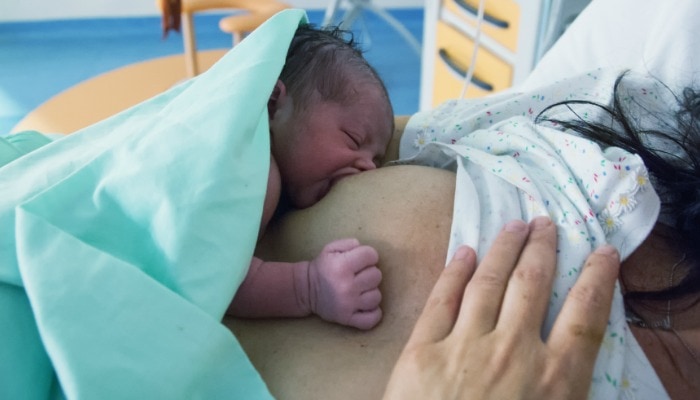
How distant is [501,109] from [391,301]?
1.25ft

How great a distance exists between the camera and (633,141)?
2.48 ft

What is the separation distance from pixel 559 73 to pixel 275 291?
75 cm

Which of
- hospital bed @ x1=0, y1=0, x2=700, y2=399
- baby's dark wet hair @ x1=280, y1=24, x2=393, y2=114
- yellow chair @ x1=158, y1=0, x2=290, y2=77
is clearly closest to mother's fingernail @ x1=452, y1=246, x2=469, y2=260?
hospital bed @ x1=0, y1=0, x2=700, y2=399

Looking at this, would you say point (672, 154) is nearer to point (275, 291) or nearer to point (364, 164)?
point (364, 164)

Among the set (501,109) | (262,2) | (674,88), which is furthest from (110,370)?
(262,2)

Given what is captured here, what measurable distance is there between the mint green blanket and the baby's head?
119mm

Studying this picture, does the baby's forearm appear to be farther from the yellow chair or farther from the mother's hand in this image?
the yellow chair

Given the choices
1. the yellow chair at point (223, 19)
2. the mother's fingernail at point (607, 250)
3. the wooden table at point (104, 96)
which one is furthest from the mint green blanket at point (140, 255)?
the yellow chair at point (223, 19)

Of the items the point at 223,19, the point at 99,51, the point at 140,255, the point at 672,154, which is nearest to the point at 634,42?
the point at 672,154

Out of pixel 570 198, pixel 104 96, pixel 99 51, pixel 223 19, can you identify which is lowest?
pixel 99 51

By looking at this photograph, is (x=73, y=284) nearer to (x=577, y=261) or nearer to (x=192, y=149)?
(x=192, y=149)

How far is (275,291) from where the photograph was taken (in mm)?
681

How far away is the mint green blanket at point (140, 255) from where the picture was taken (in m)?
0.54

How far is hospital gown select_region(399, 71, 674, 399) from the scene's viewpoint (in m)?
0.60
